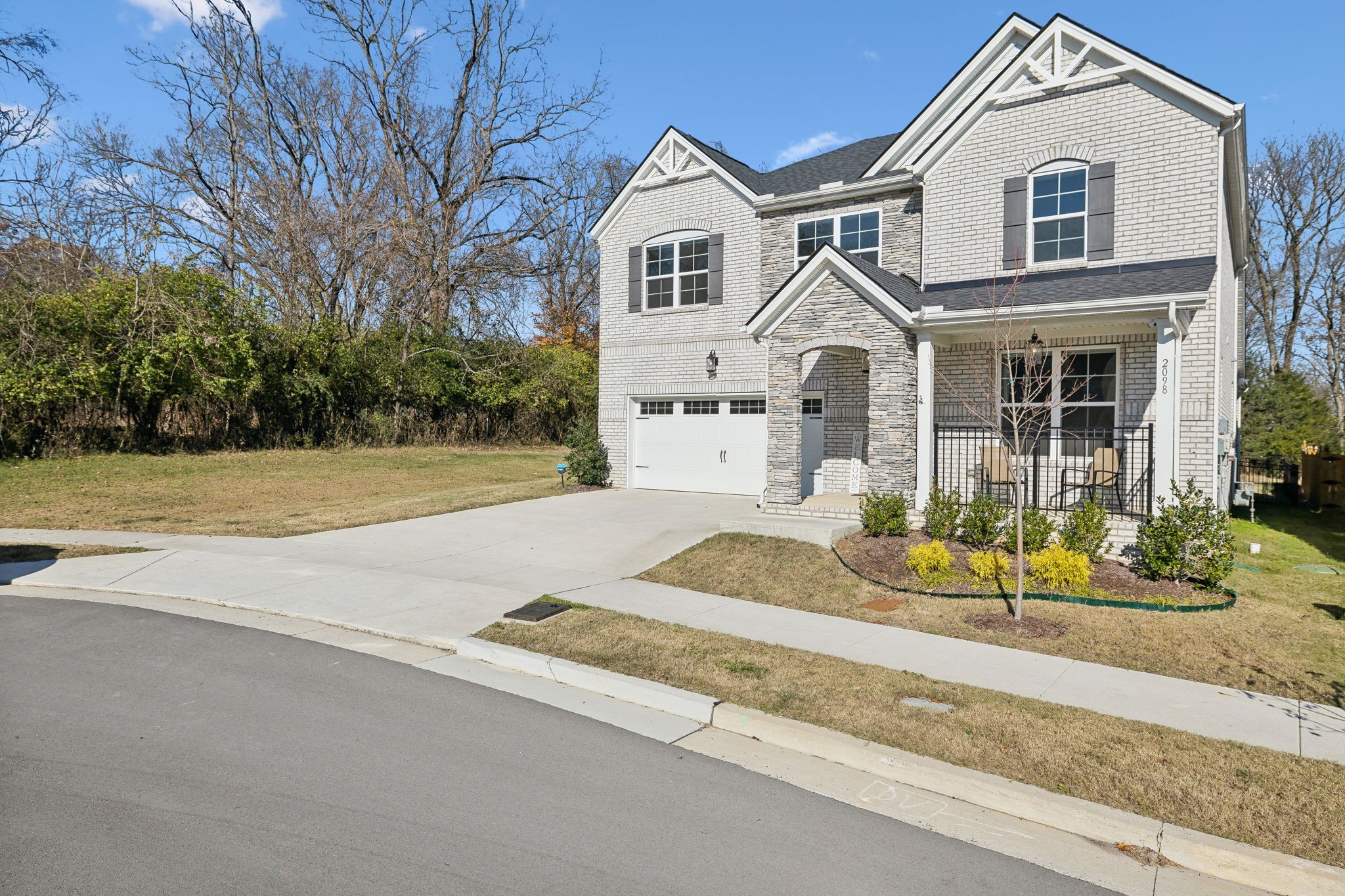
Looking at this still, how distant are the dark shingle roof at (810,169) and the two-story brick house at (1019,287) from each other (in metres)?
0.16

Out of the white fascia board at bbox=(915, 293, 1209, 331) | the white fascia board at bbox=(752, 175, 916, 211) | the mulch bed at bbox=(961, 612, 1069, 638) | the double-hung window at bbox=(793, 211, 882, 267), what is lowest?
the mulch bed at bbox=(961, 612, 1069, 638)

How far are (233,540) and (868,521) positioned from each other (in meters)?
10.4

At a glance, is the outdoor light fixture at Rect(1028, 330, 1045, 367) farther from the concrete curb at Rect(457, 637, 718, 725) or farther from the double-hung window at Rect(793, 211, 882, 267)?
the concrete curb at Rect(457, 637, 718, 725)

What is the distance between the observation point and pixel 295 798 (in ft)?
14.5

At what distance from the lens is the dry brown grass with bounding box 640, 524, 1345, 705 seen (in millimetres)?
6992

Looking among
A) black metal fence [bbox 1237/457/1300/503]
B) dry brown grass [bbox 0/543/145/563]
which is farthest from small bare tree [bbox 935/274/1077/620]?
dry brown grass [bbox 0/543/145/563]

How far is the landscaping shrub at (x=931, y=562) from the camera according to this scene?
395 inches

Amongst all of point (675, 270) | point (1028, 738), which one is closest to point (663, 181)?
point (675, 270)

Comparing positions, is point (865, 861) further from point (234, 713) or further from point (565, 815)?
point (234, 713)

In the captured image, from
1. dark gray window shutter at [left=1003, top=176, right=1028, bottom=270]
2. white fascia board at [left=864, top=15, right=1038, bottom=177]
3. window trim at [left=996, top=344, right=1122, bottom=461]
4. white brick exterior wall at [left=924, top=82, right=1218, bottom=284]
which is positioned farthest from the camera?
white fascia board at [left=864, top=15, right=1038, bottom=177]

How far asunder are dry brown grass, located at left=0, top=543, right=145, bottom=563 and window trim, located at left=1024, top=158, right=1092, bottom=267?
15304 mm

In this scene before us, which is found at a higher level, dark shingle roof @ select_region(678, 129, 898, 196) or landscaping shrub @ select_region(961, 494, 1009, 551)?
dark shingle roof @ select_region(678, 129, 898, 196)

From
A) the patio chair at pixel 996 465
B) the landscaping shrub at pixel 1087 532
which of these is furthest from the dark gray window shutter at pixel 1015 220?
the landscaping shrub at pixel 1087 532

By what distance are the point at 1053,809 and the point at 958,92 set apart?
44.4ft
